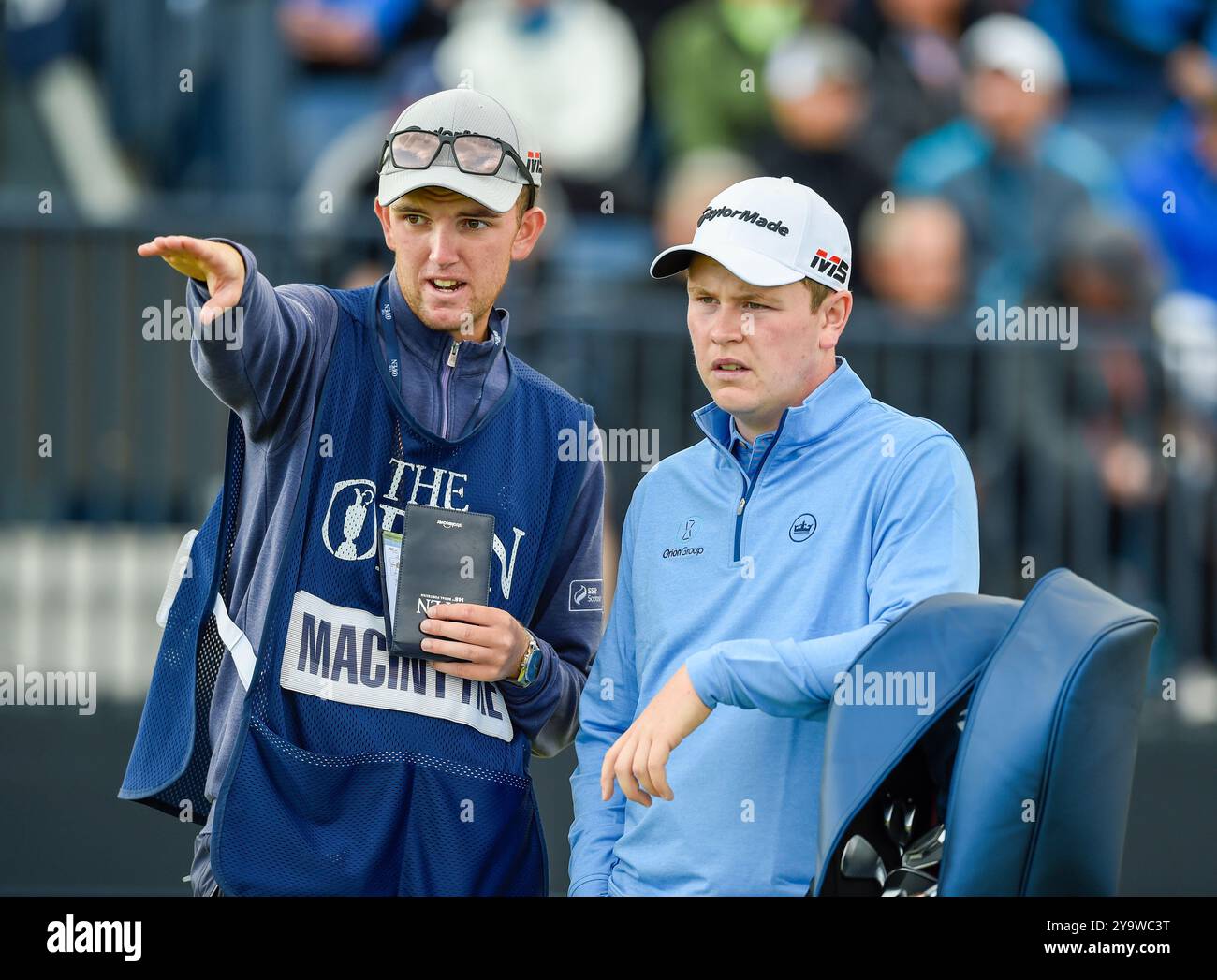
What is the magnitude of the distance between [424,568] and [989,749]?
99 centimetres

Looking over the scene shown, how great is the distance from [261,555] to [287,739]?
0.32 metres

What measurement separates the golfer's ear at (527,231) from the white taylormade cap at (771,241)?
28cm

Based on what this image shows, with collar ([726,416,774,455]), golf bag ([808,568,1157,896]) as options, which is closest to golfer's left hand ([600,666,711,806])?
golf bag ([808,568,1157,896])

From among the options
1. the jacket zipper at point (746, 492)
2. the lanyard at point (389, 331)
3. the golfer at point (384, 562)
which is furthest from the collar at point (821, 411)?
the lanyard at point (389, 331)

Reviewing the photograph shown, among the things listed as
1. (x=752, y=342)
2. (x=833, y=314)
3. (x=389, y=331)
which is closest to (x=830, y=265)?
(x=833, y=314)

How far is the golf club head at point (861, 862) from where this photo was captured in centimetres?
284

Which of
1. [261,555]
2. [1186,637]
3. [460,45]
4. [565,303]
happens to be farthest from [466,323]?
[460,45]

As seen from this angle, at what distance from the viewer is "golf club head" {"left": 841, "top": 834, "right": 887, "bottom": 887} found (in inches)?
112

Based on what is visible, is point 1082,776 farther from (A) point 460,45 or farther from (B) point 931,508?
(A) point 460,45

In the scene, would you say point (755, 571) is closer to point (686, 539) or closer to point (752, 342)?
point (686, 539)

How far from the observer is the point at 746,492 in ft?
10.6
